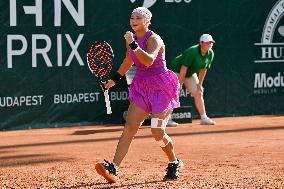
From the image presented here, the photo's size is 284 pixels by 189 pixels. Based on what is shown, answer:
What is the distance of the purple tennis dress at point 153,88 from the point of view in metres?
7.70

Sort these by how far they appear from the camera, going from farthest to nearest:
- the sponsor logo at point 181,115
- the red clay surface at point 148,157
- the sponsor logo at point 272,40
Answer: the sponsor logo at point 272,40 → the sponsor logo at point 181,115 → the red clay surface at point 148,157

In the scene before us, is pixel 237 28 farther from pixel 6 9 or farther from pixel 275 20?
pixel 6 9

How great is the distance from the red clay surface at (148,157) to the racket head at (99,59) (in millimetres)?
1084

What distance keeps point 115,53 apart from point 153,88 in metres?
6.54

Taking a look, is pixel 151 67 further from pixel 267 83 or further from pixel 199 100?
pixel 267 83

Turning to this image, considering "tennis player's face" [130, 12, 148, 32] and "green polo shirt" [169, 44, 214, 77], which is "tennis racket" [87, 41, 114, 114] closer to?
"tennis player's face" [130, 12, 148, 32]

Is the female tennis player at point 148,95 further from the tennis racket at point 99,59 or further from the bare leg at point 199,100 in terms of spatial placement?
the bare leg at point 199,100

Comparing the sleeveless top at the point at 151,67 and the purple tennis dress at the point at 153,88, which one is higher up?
the sleeveless top at the point at 151,67

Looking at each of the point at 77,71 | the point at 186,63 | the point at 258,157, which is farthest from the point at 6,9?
the point at 258,157

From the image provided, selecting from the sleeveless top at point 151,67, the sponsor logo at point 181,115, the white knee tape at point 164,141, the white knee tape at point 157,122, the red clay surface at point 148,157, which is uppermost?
the sleeveless top at point 151,67

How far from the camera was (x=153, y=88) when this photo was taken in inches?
304

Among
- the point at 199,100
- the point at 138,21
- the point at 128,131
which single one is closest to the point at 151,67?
the point at 138,21

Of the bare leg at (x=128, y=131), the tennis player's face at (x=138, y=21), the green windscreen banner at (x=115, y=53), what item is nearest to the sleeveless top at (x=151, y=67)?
the tennis player's face at (x=138, y=21)

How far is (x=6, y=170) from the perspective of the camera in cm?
871
